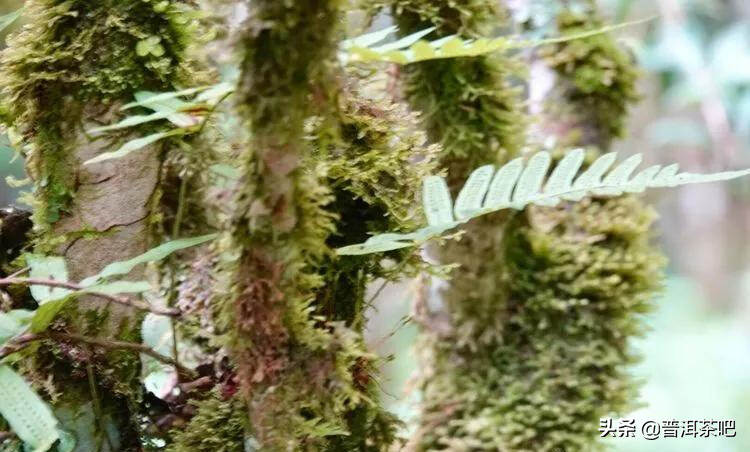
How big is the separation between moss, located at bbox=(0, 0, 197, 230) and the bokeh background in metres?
0.36

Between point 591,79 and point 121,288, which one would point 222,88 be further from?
point 591,79

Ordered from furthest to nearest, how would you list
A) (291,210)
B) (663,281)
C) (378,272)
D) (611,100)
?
(611,100) < (663,281) < (378,272) < (291,210)

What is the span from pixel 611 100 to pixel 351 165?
899 millimetres

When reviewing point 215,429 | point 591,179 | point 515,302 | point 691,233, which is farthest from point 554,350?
point 691,233

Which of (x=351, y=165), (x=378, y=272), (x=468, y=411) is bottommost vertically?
(x=468, y=411)

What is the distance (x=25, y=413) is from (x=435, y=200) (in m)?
0.44

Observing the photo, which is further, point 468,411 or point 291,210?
point 468,411

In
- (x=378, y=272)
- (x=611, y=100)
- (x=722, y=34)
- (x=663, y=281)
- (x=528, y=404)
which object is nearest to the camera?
(x=378, y=272)

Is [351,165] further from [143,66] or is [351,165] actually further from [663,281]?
[663,281]

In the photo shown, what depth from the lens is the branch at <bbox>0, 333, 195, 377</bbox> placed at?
687mm

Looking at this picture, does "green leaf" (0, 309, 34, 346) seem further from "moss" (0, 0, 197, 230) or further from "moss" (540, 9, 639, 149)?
"moss" (540, 9, 639, 149)

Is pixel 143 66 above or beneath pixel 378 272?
above

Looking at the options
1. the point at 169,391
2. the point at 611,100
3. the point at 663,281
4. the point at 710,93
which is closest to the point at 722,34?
the point at 710,93

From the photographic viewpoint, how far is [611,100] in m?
1.53
